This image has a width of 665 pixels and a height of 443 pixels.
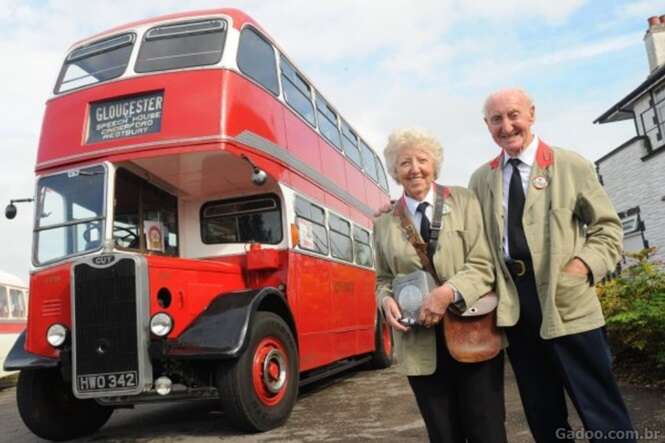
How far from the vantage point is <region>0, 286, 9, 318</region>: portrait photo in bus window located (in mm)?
13916

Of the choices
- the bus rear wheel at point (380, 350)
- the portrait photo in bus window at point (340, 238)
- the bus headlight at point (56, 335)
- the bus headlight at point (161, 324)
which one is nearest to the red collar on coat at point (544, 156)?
the bus headlight at point (161, 324)

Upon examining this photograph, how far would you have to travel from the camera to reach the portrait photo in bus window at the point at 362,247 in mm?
9438

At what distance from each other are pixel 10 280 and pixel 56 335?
10902 millimetres

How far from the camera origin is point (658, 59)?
1794 cm

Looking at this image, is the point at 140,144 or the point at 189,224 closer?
the point at 140,144

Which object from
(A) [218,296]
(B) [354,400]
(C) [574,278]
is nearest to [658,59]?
(B) [354,400]

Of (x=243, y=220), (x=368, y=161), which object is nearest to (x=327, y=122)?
(x=243, y=220)

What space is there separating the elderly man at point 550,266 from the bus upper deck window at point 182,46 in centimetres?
419

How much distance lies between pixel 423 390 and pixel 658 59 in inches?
746

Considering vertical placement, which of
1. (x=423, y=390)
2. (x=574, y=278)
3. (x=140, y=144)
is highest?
(x=140, y=144)

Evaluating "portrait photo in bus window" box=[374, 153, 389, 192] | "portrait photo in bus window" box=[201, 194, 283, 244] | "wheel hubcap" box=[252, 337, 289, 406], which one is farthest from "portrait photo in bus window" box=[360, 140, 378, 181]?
"wheel hubcap" box=[252, 337, 289, 406]

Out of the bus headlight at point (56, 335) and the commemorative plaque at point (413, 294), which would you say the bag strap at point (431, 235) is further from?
the bus headlight at point (56, 335)

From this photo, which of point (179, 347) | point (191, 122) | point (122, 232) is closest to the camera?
point (179, 347)

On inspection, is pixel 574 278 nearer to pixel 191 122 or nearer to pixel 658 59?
pixel 191 122
